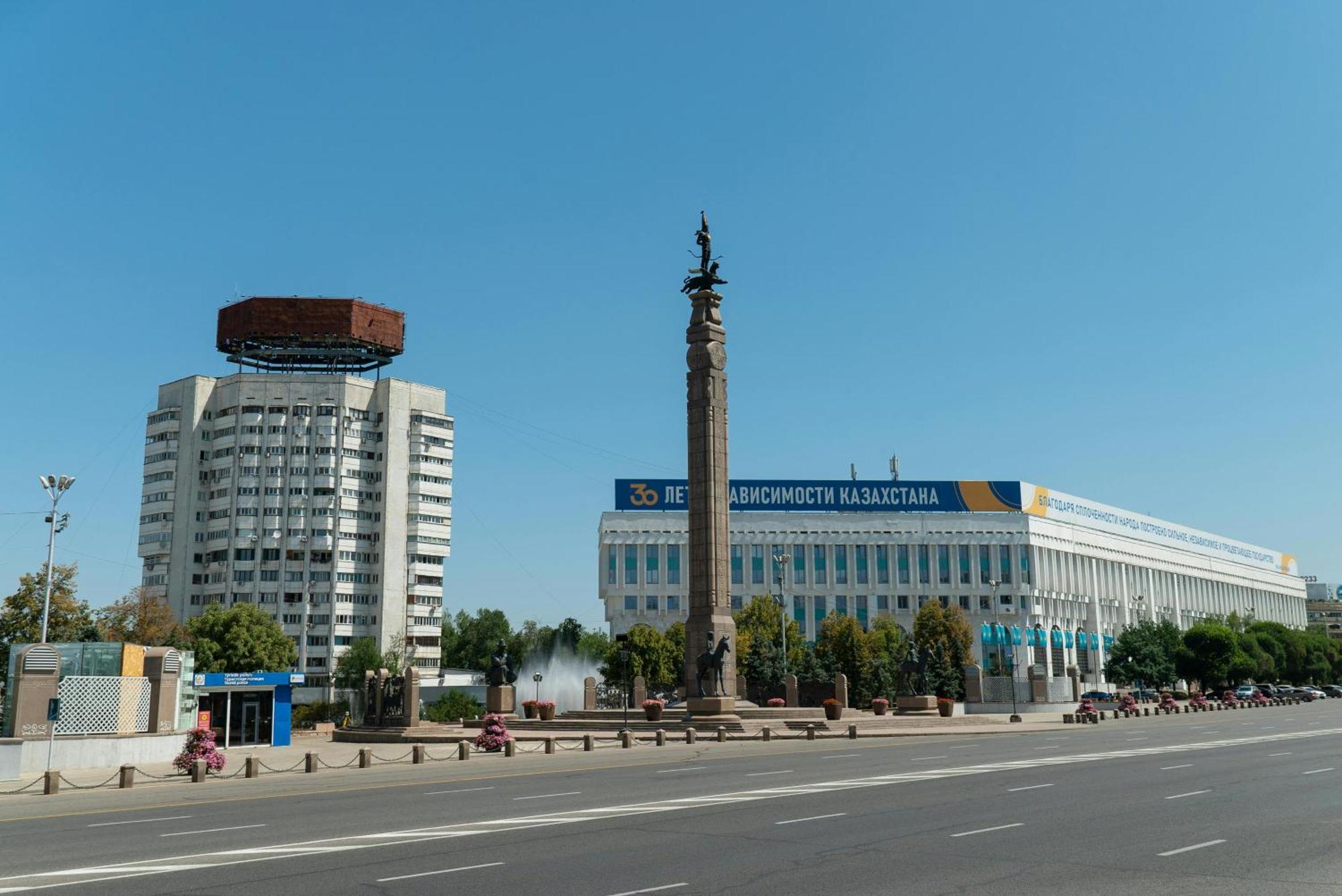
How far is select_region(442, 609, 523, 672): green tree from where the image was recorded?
154 meters

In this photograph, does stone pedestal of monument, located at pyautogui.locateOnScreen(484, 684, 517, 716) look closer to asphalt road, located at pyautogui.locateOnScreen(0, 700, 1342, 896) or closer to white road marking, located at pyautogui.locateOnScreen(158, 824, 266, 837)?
asphalt road, located at pyautogui.locateOnScreen(0, 700, 1342, 896)

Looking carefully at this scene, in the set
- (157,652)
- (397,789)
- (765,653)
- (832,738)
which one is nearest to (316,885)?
(397,789)

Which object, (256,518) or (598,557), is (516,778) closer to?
(598,557)

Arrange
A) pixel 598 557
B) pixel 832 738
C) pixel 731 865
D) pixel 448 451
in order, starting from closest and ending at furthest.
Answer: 1. pixel 731 865
2. pixel 832 738
3. pixel 598 557
4. pixel 448 451

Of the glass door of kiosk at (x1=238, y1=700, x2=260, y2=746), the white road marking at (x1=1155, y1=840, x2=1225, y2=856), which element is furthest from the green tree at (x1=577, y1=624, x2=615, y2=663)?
the white road marking at (x1=1155, y1=840, x2=1225, y2=856)

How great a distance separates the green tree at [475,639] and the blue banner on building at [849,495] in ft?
144

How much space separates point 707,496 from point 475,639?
109129mm

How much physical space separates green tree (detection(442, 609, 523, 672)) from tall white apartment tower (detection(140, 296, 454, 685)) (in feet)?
93.6

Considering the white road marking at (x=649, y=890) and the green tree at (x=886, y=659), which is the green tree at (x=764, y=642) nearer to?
the green tree at (x=886, y=659)

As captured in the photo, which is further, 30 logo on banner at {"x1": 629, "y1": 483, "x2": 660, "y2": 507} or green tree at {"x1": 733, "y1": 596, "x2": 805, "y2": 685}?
30 logo on banner at {"x1": 629, "y1": 483, "x2": 660, "y2": 507}

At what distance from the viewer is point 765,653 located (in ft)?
269

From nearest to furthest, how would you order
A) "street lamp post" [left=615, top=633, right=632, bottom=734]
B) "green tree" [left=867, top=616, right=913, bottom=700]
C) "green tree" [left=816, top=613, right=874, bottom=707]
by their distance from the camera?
"street lamp post" [left=615, top=633, right=632, bottom=734] → "green tree" [left=867, top=616, right=913, bottom=700] → "green tree" [left=816, top=613, right=874, bottom=707]

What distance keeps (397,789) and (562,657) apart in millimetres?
135792

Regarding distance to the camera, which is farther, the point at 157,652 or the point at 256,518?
the point at 256,518
